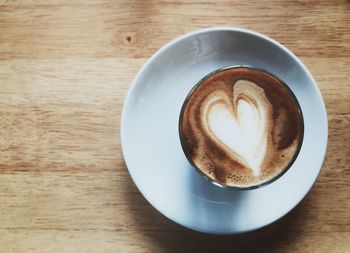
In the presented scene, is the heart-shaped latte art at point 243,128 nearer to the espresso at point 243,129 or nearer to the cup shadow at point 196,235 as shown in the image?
the espresso at point 243,129

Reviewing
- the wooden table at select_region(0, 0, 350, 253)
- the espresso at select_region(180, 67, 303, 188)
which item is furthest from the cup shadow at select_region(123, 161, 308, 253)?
the espresso at select_region(180, 67, 303, 188)

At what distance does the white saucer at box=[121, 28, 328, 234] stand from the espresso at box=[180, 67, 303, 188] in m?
0.06

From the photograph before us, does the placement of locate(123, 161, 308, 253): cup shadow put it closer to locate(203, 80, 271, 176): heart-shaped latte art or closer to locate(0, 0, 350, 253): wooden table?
locate(0, 0, 350, 253): wooden table

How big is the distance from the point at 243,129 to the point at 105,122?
32 cm

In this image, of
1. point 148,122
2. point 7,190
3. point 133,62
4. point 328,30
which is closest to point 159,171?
point 148,122

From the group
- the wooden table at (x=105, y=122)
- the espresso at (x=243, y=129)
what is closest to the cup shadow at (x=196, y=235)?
the wooden table at (x=105, y=122)

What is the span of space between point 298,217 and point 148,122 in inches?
15.1

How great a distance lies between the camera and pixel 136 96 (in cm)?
100

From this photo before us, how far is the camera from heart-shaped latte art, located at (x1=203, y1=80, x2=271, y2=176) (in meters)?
0.95

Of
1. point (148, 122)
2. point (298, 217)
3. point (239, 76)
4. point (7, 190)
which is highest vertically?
point (239, 76)

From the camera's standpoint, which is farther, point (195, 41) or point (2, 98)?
point (2, 98)

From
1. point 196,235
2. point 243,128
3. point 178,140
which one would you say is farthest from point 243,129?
point 196,235

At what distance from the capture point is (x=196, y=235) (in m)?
1.10

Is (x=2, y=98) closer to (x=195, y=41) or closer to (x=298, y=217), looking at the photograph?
(x=195, y=41)
